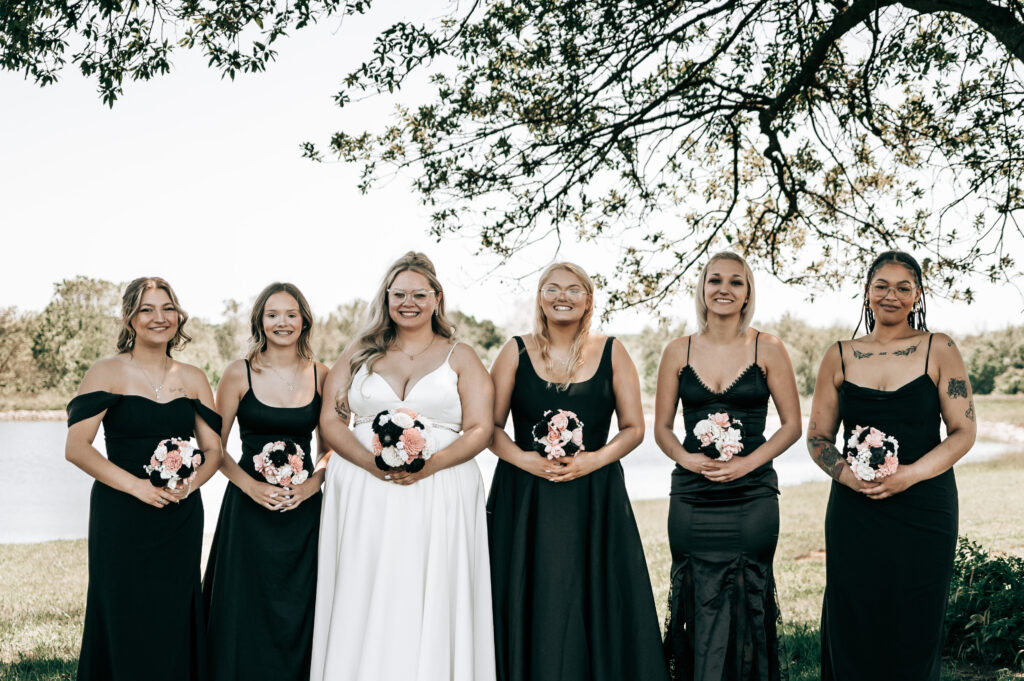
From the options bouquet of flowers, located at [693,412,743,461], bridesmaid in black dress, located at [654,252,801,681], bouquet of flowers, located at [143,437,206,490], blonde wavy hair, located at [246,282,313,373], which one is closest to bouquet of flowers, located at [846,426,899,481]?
bridesmaid in black dress, located at [654,252,801,681]

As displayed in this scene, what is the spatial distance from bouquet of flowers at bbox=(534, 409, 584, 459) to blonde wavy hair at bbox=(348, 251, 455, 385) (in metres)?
0.89

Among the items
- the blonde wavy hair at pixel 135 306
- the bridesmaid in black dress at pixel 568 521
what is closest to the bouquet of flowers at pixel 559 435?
the bridesmaid in black dress at pixel 568 521

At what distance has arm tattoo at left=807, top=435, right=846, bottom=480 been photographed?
4.89m

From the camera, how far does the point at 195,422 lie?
5066 millimetres

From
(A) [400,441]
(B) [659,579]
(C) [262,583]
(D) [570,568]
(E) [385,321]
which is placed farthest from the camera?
(B) [659,579]

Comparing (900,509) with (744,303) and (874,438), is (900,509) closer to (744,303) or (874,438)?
(874,438)

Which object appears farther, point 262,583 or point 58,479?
point 58,479

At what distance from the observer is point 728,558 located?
4.98m

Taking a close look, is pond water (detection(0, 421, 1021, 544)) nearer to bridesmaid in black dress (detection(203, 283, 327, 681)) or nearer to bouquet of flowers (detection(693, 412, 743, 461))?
bridesmaid in black dress (detection(203, 283, 327, 681))

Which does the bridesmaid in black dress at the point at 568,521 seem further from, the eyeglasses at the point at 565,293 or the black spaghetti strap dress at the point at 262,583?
the black spaghetti strap dress at the point at 262,583

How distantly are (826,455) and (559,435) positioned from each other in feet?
5.26

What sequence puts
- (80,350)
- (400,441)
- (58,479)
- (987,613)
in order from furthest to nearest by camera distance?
1. (80,350)
2. (58,479)
3. (987,613)
4. (400,441)

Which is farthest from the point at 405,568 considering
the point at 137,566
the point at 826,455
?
the point at 826,455

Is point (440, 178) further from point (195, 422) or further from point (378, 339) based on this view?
point (195, 422)
